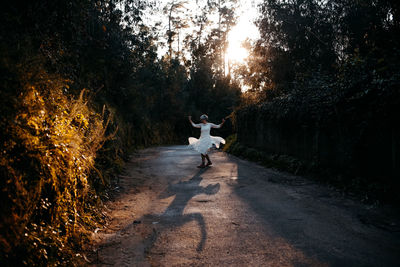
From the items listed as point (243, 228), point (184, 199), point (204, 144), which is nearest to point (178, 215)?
point (184, 199)

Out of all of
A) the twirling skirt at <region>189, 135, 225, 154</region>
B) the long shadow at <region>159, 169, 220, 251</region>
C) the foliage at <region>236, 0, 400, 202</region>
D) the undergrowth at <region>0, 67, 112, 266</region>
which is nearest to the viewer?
the undergrowth at <region>0, 67, 112, 266</region>

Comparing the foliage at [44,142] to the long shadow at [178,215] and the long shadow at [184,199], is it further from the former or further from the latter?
the long shadow at [184,199]

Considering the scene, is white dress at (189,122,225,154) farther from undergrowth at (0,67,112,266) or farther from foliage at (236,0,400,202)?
undergrowth at (0,67,112,266)

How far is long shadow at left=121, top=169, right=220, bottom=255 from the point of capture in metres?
4.22

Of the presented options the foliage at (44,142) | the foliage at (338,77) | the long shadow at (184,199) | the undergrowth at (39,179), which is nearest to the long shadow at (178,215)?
the long shadow at (184,199)

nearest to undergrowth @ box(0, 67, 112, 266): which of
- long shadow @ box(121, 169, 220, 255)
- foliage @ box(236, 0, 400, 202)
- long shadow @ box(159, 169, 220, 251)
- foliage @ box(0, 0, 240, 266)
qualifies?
foliage @ box(0, 0, 240, 266)

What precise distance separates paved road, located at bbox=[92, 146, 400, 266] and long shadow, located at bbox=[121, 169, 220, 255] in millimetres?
15

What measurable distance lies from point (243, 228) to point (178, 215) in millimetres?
1238

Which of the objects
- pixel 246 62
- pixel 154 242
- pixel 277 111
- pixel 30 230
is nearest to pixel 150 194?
pixel 154 242

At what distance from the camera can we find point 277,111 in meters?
11.8

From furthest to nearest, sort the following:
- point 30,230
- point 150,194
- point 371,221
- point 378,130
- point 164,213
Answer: point 150,194
point 378,130
point 164,213
point 371,221
point 30,230

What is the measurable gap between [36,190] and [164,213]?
2.67 meters

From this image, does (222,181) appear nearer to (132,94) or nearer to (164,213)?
(164,213)

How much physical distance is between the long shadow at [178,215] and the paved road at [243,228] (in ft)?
0.05
